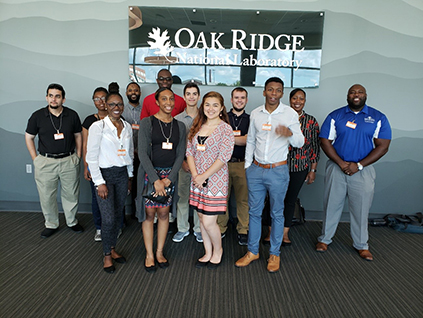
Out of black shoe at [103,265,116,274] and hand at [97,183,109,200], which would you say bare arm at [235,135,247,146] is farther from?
black shoe at [103,265,116,274]

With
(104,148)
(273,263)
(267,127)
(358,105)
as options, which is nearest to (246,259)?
(273,263)

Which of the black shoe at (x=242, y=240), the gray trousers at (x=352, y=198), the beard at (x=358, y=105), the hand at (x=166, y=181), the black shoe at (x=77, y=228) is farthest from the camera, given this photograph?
the black shoe at (x=77, y=228)

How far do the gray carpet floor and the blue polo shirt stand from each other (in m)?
1.15

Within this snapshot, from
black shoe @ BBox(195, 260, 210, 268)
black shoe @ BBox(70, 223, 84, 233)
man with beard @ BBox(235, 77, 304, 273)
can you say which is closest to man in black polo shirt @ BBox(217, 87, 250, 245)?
man with beard @ BBox(235, 77, 304, 273)

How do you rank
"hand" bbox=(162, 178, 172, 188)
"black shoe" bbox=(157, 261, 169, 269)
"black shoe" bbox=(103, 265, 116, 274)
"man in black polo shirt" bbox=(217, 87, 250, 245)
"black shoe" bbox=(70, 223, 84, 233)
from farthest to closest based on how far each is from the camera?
"black shoe" bbox=(70, 223, 84, 233) → "man in black polo shirt" bbox=(217, 87, 250, 245) → "black shoe" bbox=(157, 261, 169, 269) → "black shoe" bbox=(103, 265, 116, 274) → "hand" bbox=(162, 178, 172, 188)

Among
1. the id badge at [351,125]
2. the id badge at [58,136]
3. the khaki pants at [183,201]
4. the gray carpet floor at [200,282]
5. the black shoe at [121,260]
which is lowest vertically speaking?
the gray carpet floor at [200,282]

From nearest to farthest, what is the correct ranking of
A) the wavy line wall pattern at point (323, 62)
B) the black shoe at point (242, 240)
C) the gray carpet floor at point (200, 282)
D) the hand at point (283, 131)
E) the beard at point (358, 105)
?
the gray carpet floor at point (200, 282) < the hand at point (283, 131) < the beard at point (358, 105) < the black shoe at point (242, 240) < the wavy line wall pattern at point (323, 62)

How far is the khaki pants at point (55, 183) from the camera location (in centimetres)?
324

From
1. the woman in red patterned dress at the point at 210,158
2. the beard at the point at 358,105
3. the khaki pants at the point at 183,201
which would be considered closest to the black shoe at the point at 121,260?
the khaki pants at the point at 183,201

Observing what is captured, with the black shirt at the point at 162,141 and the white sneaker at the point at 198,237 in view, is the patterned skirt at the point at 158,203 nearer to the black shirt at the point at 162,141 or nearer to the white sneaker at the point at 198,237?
the black shirt at the point at 162,141

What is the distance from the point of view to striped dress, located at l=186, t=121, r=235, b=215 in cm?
246

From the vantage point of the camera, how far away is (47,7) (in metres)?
3.81

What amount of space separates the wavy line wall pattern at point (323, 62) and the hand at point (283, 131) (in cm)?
159

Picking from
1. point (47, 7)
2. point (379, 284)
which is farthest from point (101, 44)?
point (379, 284)
